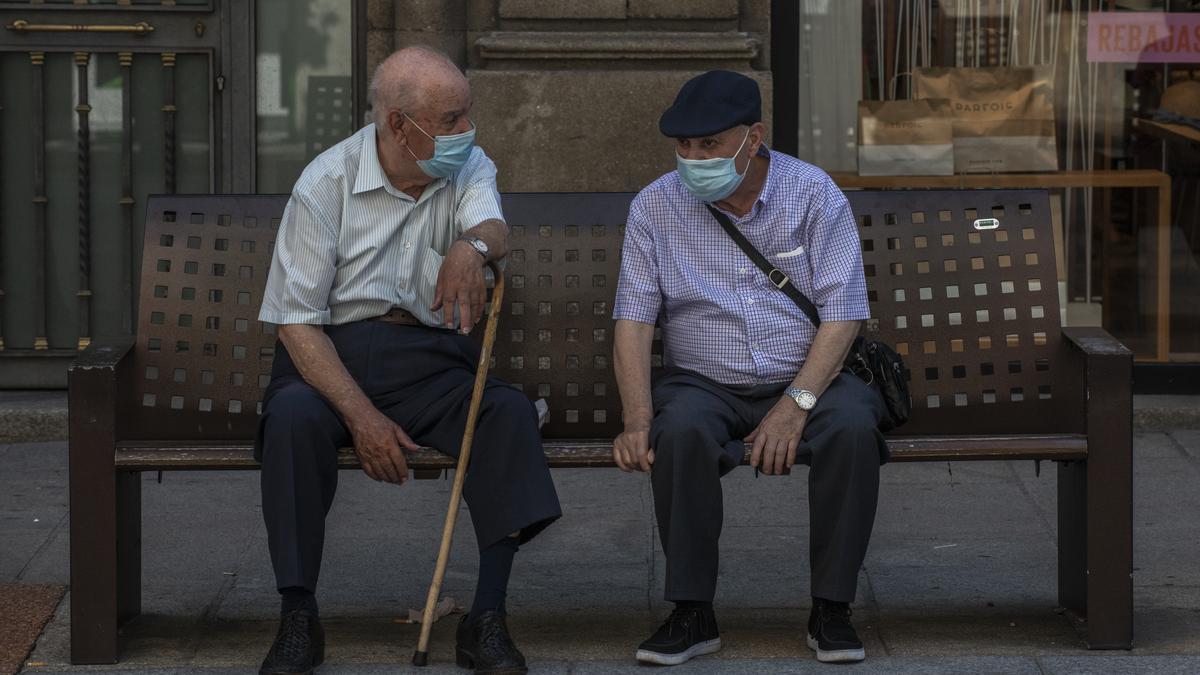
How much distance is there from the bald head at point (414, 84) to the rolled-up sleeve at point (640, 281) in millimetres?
563

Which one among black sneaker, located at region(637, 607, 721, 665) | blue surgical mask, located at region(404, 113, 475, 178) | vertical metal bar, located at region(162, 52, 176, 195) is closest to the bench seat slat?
black sneaker, located at region(637, 607, 721, 665)

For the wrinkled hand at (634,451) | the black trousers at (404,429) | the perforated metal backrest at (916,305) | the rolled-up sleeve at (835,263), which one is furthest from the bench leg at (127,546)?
the rolled-up sleeve at (835,263)

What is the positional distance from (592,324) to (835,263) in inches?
28.3

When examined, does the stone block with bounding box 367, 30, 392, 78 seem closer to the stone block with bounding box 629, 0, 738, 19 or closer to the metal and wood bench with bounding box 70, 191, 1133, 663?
the stone block with bounding box 629, 0, 738, 19

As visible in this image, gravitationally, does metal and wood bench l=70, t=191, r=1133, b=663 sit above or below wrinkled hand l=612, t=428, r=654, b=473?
above

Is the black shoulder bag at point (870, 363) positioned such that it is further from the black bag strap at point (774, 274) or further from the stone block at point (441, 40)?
the stone block at point (441, 40)

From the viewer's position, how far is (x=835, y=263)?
452cm

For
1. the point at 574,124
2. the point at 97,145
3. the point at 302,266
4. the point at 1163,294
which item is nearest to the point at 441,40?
the point at 574,124

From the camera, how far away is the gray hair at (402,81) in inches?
179

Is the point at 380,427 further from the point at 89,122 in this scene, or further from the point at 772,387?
the point at 89,122

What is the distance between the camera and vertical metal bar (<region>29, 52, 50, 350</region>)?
7.45 meters

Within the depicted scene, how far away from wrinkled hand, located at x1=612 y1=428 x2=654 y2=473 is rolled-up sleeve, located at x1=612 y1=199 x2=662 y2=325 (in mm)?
331

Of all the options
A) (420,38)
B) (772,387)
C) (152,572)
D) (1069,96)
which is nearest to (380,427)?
(772,387)

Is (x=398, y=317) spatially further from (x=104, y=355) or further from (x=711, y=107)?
(x=711, y=107)
